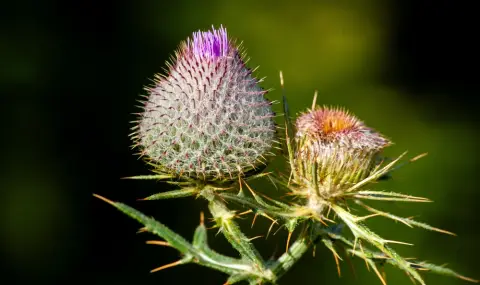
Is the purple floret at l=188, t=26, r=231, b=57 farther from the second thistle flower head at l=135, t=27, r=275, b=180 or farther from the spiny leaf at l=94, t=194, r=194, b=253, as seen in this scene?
the spiny leaf at l=94, t=194, r=194, b=253

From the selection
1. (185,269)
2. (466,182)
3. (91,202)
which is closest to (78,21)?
(91,202)

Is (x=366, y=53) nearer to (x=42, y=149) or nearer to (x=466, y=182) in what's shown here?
(x=466, y=182)

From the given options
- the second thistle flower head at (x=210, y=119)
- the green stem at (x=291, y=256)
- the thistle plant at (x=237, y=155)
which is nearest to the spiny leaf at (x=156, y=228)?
the thistle plant at (x=237, y=155)

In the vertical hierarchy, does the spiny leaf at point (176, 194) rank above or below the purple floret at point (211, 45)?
below

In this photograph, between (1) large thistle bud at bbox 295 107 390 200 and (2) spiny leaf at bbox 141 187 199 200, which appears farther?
(1) large thistle bud at bbox 295 107 390 200

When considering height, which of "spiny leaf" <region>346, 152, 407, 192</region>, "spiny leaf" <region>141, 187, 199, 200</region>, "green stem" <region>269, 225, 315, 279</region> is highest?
"spiny leaf" <region>141, 187, 199, 200</region>

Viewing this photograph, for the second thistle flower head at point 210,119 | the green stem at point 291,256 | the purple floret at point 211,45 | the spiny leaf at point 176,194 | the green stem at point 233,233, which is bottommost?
the green stem at point 291,256

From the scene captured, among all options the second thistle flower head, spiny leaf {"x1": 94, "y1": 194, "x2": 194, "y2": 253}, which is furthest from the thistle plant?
spiny leaf {"x1": 94, "y1": 194, "x2": 194, "y2": 253}

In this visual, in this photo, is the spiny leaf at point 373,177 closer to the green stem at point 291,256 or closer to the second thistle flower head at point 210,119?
the green stem at point 291,256
